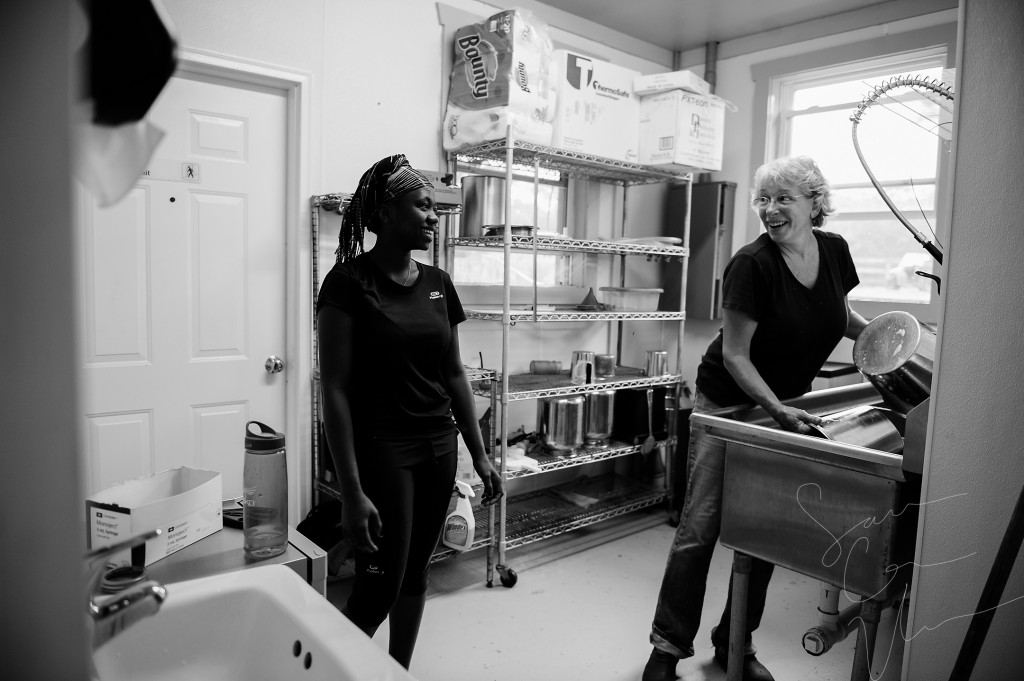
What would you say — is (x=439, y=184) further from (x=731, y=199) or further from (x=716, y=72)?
(x=716, y=72)

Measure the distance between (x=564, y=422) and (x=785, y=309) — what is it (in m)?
1.64

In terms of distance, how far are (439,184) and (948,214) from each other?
2019 mm

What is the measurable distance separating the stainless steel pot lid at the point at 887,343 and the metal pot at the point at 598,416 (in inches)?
77.8

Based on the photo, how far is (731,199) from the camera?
4.12 m

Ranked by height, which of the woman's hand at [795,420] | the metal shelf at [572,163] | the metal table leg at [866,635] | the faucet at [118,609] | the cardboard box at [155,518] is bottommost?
the metal table leg at [866,635]

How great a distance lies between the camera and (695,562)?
209cm

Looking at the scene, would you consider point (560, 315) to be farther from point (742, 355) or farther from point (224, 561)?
point (224, 561)

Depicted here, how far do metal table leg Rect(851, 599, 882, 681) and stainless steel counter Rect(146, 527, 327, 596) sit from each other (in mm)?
1126

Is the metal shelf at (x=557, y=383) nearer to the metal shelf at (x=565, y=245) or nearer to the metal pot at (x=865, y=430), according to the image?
the metal shelf at (x=565, y=245)

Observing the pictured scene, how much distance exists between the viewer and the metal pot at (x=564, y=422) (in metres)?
→ 3.49

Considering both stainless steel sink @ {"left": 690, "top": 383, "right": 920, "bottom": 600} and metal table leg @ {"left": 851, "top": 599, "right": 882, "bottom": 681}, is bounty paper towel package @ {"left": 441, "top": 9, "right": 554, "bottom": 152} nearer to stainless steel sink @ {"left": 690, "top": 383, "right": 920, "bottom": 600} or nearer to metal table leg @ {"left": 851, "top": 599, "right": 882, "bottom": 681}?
stainless steel sink @ {"left": 690, "top": 383, "right": 920, "bottom": 600}

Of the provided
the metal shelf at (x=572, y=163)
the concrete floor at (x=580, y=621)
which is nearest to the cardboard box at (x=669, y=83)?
the metal shelf at (x=572, y=163)

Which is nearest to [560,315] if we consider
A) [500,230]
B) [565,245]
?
[565,245]

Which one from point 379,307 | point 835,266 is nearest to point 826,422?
point 835,266
